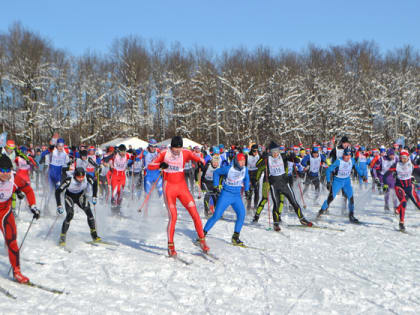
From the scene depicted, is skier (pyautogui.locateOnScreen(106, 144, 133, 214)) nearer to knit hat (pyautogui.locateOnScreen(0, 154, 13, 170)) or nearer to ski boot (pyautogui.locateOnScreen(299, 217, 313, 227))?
ski boot (pyautogui.locateOnScreen(299, 217, 313, 227))

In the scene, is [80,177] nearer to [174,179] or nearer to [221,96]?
[174,179]

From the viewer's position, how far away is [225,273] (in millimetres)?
5512

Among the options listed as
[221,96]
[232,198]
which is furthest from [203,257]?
[221,96]

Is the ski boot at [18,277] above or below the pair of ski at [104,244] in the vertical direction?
above

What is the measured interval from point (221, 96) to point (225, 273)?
3308cm

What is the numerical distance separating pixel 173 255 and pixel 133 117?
3474cm

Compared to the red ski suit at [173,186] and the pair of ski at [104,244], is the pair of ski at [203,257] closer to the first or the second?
the red ski suit at [173,186]

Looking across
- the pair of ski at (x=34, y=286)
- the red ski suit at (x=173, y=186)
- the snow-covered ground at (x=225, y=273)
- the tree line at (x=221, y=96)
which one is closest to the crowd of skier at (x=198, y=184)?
the red ski suit at (x=173, y=186)

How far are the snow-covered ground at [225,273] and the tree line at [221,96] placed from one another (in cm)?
2798

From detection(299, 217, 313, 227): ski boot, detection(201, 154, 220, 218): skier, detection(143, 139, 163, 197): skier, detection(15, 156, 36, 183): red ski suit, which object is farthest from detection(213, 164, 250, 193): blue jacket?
detection(15, 156, 36, 183): red ski suit

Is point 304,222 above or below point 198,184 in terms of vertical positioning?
below

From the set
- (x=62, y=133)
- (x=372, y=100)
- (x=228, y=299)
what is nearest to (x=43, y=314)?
(x=228, y=299)

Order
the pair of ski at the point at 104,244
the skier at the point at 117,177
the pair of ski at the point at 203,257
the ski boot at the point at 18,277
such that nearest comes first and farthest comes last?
1. the ski boot at the point at 18,277
2. the pair of ski at the point at 203,257
3. the pair of ski at the point at 104,244
4. the skier at the point at 117,177

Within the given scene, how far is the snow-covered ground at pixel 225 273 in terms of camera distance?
14.3 feet
